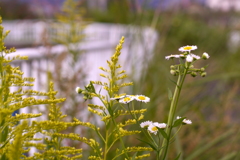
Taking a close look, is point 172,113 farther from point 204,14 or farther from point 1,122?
point 204,14

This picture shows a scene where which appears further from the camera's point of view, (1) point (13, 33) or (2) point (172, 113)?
(1) point (13, 33)

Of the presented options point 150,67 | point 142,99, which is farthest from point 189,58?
point 150,67

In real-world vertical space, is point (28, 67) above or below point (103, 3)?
below

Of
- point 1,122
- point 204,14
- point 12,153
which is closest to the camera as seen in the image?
point 12,153

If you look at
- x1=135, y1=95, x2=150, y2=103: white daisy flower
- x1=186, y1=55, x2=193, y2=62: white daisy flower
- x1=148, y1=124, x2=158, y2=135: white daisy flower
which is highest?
x1=186, y1=55, x2=193, y2=62: white daisy flower

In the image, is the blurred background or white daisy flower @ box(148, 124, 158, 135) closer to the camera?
white daisy flower @ box(148, 124, 158, 135)

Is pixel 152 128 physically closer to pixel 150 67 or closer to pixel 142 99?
pixel 142 99

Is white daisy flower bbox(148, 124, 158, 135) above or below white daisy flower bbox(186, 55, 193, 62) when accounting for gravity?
below

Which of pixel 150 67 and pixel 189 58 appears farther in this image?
pixel 150 67

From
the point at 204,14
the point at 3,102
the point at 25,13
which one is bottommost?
the point at 3,102

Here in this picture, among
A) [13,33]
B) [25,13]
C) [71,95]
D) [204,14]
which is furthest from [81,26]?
[25,13]

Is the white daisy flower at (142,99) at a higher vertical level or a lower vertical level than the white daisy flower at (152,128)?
higher
